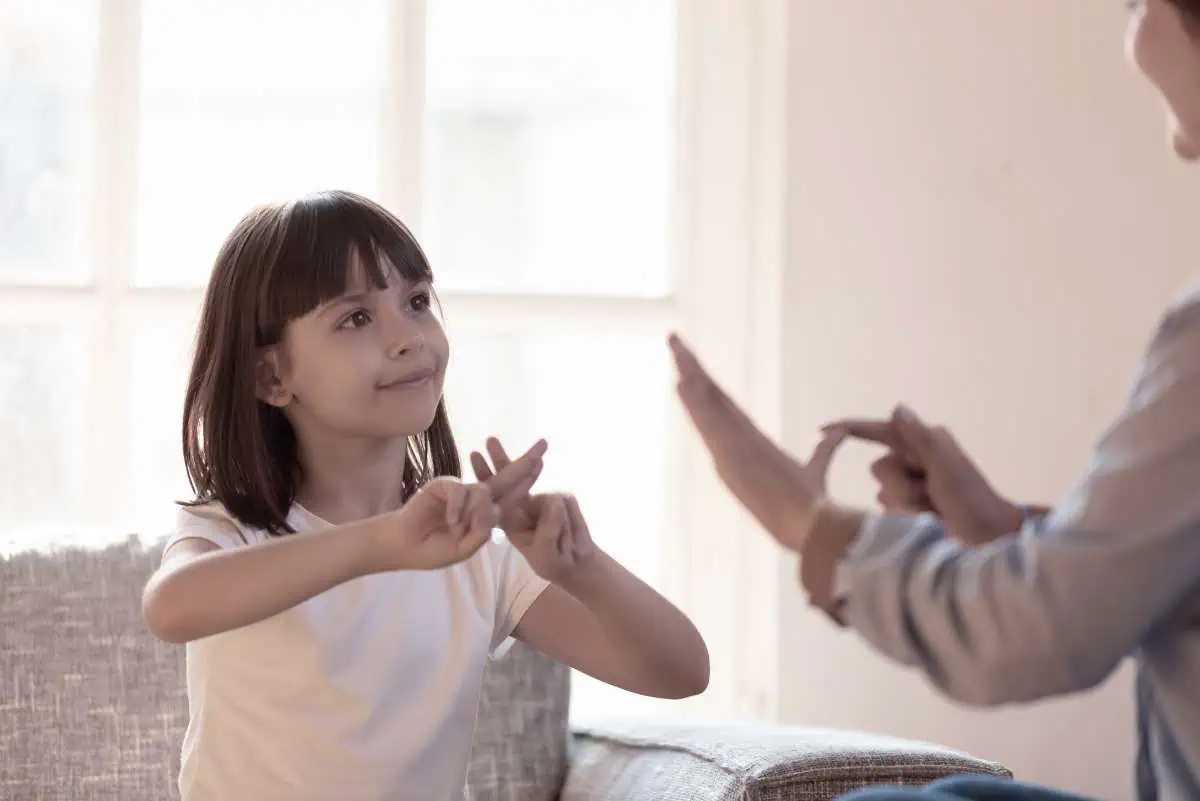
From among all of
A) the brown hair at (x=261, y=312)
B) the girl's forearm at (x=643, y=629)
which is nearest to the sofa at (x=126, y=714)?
the girl's forearm at (x=643, y=629)

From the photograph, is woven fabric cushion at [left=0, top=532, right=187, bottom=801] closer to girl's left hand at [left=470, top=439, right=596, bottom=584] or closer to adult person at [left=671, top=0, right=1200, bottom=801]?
girl's left hand at [left=470, top=439, right=596, bottom=584]

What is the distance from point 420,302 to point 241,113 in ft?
3.25

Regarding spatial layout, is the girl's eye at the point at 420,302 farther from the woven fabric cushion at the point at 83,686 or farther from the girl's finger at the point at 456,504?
the woven fabric cushion at the point at 83,686

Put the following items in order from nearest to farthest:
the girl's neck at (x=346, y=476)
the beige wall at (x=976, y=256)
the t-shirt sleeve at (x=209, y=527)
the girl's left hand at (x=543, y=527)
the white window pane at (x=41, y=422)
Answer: the girl's left hand at (x=543, y=527) < the t-shirt sleeve at (x=209, y=527) < the girl's neck at (x=346, y=476) < the beige wall at (x=976, y=256) < the white window pane at (x=41, y=422)

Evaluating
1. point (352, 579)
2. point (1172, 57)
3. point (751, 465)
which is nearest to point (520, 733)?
point (352, 579)

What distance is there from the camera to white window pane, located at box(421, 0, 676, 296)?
240cm

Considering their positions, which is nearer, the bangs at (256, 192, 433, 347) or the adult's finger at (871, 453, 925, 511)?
the adult's finger at (871, 453, 925, 511)

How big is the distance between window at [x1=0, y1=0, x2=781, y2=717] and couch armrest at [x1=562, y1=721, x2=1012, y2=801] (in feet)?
2.40

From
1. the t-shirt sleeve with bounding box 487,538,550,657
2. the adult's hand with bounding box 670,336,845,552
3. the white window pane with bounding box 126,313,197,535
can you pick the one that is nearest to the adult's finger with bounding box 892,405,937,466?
the adult's hand with bounding box 670,336,845,552

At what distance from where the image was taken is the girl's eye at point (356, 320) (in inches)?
58.5

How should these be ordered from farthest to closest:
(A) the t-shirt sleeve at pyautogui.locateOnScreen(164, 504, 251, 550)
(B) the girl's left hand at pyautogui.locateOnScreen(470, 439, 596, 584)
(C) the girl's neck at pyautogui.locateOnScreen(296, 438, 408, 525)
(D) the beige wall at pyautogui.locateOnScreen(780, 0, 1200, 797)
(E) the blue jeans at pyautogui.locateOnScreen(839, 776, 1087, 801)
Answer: (D) the beige wall at pyautogui.locateOnScreen(780, 0, 1200, 797) → (C) the girl's neck at pyautogui.locateOnScreen(296, 438, 408, 525) → (A) the t-shirt sleeve at pyautogui.locateOnScreen(164, 504, 251, 550) → (B) the girl's left hand at pyautogui.locateOnScreen(470, 439, 596, 584) → (E) the blue jeans at pyautogui.locateOnScreen(839, 776, 1087, 801)

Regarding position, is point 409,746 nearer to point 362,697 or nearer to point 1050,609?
point 362,697

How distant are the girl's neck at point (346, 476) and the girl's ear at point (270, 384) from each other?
0.21ft

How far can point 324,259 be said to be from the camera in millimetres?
1478
